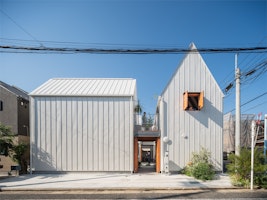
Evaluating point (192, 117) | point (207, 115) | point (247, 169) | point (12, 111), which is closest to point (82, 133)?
point (12, 111)

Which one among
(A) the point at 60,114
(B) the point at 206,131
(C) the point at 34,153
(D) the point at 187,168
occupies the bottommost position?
(D) the point at 187,168

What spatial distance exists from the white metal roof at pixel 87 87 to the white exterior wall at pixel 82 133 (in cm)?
36

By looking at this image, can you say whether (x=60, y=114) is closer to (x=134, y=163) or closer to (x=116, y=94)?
(x=116, y=94)

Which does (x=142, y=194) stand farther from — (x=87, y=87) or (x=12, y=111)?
(x=12, y=111)

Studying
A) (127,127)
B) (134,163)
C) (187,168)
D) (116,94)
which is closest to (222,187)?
(187,168)

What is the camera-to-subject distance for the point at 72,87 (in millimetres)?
12133

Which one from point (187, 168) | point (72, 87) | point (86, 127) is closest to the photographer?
point (187, 168)

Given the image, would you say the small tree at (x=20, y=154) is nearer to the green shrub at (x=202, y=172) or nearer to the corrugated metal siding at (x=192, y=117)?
the corrugated metal siding at (x=192, y=117)

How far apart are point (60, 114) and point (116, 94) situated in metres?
3.62

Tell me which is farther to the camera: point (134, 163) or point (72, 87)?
point (72, 87)

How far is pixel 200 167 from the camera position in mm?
9328

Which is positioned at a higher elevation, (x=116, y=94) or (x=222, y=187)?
(x=116, y=94)

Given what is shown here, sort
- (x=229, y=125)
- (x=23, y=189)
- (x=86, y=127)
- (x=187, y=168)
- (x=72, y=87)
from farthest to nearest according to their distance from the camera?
1. (x=229, y=125)
2. (x=72, y=87)
3. (x=86, y=127)
4. (x=187, y=168)
5. (x=23, y=189)

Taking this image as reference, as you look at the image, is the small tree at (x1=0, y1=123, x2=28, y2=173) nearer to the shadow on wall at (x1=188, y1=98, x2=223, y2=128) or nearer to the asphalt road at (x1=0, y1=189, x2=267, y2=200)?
the asphalt road at (x1=0, y1=189, x2=267, y2=200)
